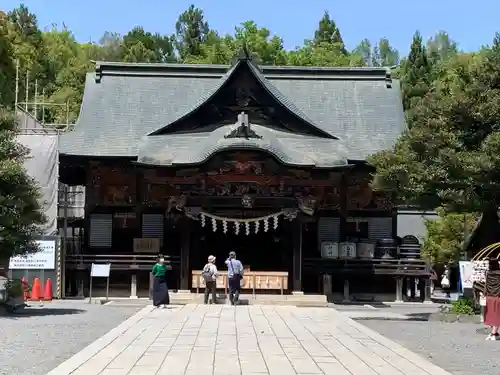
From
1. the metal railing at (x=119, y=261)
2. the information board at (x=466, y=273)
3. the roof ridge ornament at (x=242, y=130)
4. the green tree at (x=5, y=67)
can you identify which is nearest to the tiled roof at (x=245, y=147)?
the roof ridge ornament at (x=242, y=130)

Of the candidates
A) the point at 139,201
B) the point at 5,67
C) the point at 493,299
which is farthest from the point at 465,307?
the point at 5,67

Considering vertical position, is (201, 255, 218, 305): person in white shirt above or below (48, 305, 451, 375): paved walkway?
above

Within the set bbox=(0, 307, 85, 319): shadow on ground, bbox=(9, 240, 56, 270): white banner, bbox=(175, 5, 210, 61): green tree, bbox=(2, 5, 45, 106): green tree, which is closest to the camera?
bbox=(0, 307, 85, 319): shadow on ground

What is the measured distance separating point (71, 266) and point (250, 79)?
940cm

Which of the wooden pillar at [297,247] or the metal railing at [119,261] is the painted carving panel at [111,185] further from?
the wooden pillar at [297,247]

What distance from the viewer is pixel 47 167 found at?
98.2 ft

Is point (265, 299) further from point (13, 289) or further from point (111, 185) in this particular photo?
point (13, 289)

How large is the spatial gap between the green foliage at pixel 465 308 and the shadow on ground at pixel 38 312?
9869 millimetres

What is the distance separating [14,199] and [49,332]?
4516 millimetres

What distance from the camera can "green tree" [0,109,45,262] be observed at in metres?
18.0

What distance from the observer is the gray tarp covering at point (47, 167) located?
94.7 ft

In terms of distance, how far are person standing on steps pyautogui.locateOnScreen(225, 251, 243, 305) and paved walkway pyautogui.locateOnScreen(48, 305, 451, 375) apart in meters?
4.03

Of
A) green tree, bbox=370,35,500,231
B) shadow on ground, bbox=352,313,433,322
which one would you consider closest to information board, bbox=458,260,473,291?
green tree, bbox=370,35,500,231

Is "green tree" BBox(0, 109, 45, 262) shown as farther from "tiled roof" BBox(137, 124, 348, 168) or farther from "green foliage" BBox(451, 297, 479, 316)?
"green foliage" BBox(451, 297, 479, 316)
